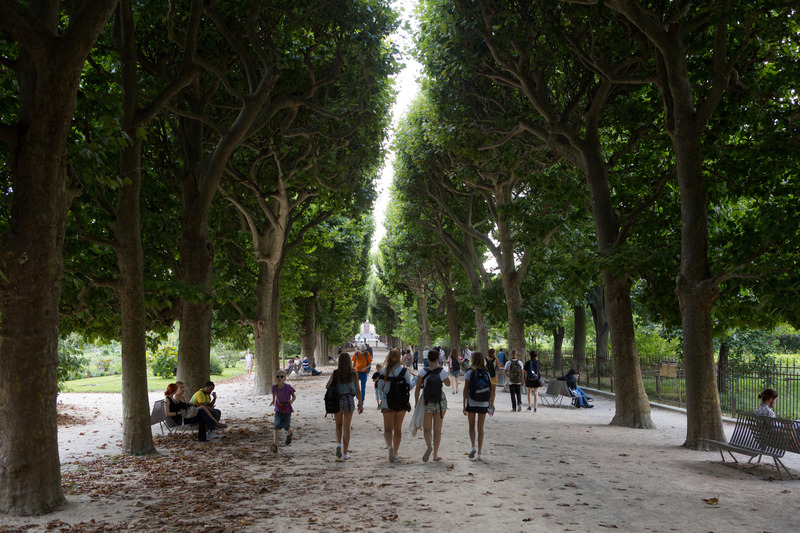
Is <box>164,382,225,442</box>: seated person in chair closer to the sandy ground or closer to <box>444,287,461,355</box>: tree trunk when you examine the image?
the sandy ground

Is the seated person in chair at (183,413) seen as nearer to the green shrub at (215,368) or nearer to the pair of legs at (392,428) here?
the pair of legs at (392,428)

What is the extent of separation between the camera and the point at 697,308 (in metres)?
9.85

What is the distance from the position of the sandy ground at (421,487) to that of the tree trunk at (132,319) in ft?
1.61

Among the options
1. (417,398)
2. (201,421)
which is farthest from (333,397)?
(201,421)

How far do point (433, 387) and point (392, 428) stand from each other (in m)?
1.03

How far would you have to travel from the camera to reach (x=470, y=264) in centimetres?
2745

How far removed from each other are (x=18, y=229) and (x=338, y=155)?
11404mm

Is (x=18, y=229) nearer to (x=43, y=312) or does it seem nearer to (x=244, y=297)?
(x=43, y=312)

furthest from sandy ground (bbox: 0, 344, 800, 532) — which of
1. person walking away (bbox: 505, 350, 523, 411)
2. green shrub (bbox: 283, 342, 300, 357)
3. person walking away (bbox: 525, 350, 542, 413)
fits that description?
green shrub (bbox: 283, 342, 300, 357)

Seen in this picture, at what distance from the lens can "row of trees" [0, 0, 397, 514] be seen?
621 centimetres

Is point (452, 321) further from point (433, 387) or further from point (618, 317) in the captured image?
point (433, 387)

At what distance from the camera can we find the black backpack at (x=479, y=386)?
8938 millimetres

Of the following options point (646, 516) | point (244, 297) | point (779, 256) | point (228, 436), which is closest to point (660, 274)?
point (779, 256)

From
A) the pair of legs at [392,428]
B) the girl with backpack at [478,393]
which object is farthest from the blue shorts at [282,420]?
the girl with backpack at [478,393]
